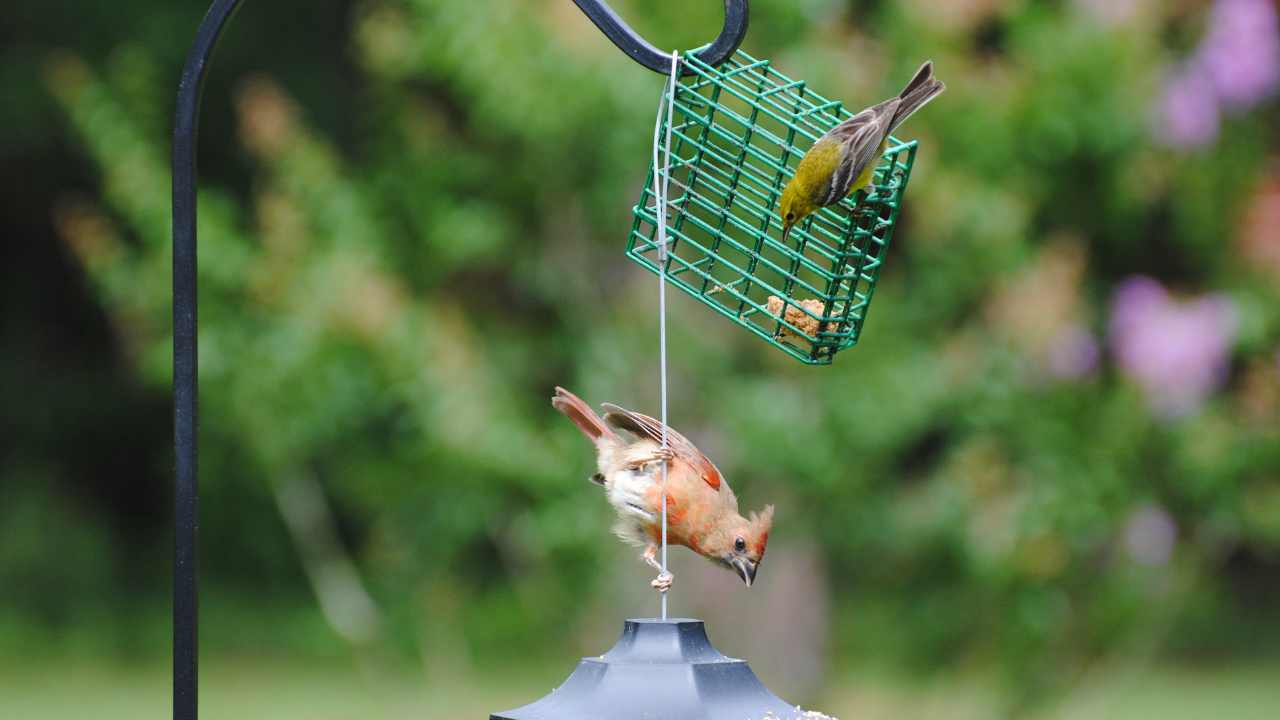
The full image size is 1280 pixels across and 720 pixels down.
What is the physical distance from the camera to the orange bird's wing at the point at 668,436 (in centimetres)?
270

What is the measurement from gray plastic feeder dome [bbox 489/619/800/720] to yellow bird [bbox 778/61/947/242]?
0.85 meters

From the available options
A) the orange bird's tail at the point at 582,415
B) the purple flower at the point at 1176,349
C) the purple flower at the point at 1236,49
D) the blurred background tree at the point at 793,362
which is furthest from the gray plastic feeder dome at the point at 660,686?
Answer: the purple flower at the point at 1236,49

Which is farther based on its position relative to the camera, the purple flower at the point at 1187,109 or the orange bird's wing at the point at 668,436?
the purple flower at the point at 1187,109

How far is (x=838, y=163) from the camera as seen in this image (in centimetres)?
278

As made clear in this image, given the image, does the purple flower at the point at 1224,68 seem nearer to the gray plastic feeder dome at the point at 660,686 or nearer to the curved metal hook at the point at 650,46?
the curved metal hook at the point at 650,46

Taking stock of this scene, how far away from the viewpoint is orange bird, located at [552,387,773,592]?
272 cm

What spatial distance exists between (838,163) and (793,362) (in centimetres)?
315

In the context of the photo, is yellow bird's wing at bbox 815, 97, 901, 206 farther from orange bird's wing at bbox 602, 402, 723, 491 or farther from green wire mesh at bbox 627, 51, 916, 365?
orange bird's wing at bbox 602, 402, 723, 491

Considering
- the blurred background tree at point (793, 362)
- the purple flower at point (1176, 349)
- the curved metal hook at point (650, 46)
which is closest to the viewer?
the curved metal hook at point (650, 46)

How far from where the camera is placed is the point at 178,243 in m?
2.52

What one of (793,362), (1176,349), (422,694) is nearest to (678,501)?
(793,362)

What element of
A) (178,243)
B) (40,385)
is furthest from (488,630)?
(178,243)

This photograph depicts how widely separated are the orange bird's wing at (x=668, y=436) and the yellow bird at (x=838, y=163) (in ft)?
1.60

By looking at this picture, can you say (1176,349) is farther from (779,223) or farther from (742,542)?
(742,542)
